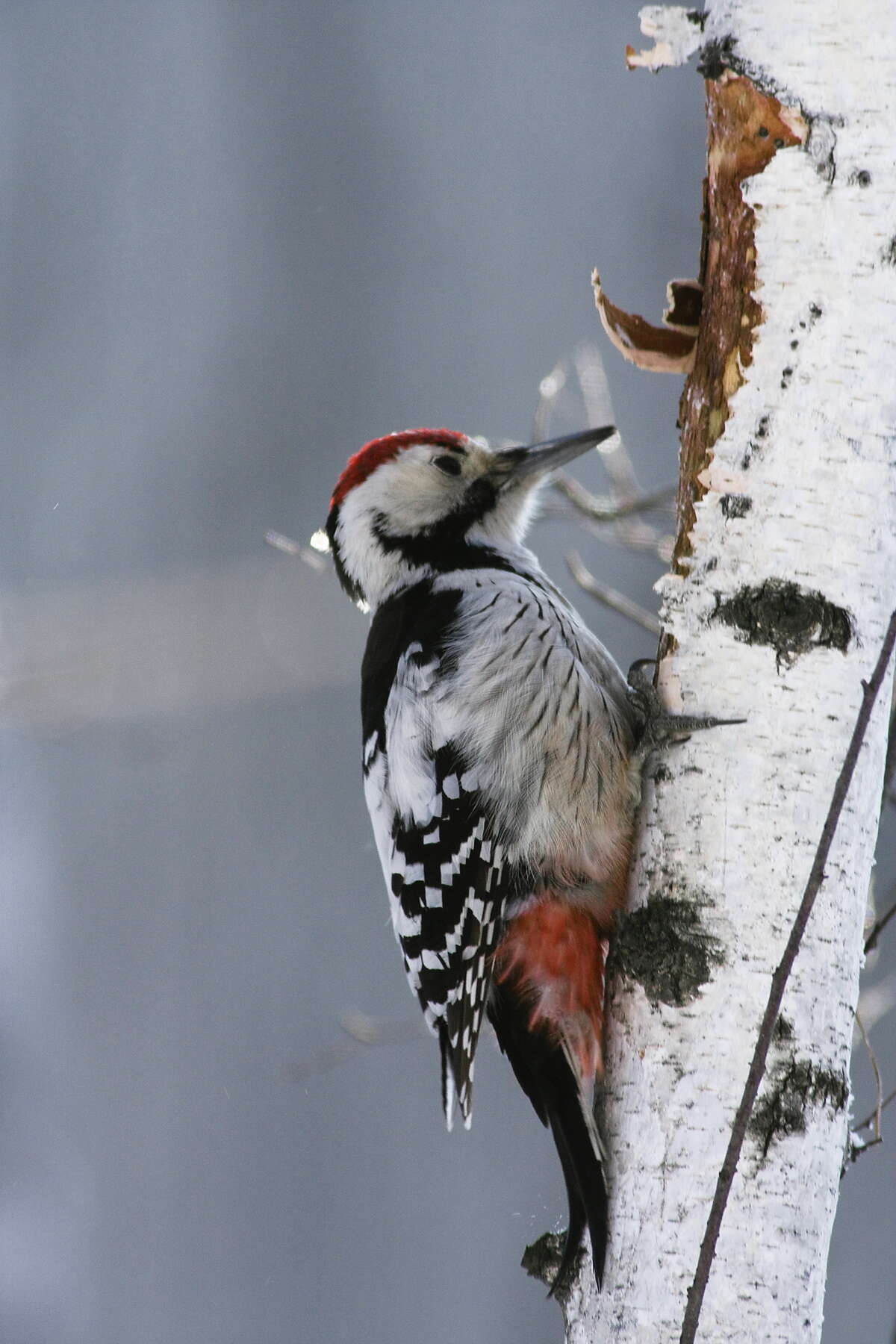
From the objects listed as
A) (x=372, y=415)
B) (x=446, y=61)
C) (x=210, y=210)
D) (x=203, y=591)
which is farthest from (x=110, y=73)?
(x=203, y=591)

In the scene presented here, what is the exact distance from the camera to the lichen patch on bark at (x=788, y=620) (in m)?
1.54

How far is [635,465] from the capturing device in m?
5.39

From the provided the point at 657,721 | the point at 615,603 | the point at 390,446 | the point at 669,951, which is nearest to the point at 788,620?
Answer: the point at 657,721

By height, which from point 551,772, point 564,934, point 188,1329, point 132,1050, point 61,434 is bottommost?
point 188,1329

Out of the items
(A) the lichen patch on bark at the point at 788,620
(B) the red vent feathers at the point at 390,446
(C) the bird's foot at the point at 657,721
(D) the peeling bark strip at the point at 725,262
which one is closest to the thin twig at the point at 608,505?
(B) the red vent feathers at the point at 390,446

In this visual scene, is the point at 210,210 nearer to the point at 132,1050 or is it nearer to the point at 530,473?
the point at 132,1050

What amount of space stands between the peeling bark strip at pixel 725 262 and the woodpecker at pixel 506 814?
0.39 meters

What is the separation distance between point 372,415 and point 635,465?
1269 millimetres

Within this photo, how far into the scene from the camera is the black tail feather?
1529mm

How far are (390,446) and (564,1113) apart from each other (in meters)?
1.28

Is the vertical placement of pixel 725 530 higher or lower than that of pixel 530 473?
higher

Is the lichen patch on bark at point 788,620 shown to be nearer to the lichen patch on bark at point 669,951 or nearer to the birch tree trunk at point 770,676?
the birch tree trunk at point 770,676

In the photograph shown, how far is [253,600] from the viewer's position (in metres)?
5.33

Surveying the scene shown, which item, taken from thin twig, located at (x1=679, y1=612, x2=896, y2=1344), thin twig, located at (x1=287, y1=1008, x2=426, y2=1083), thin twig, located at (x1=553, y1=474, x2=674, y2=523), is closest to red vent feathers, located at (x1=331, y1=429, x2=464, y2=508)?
thin twig, located at (x1=553, y1=474, x2=674, y2=523)
